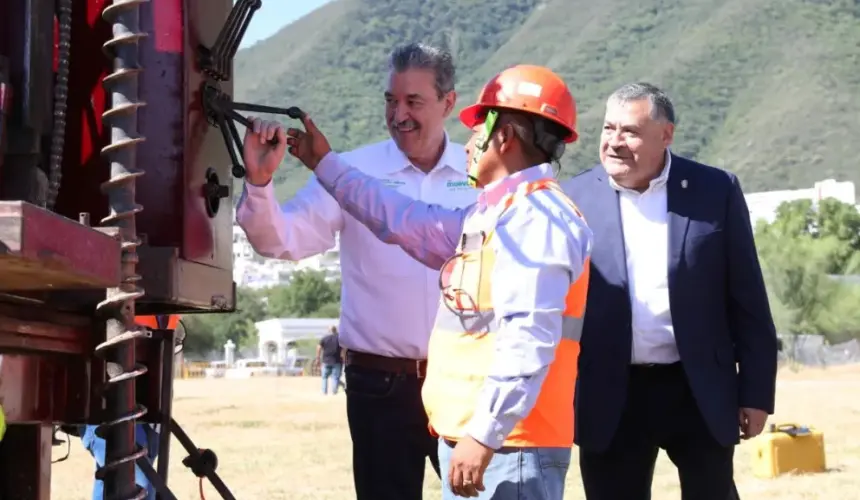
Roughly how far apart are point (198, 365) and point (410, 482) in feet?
235

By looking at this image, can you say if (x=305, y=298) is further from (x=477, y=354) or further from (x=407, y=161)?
(x=477, y=354)

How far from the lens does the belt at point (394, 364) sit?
15.1 feet

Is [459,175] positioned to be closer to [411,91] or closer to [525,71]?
[411,91]

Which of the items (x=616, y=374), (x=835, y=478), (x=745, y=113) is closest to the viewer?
(x=616, y=374)

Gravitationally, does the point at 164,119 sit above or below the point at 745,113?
below

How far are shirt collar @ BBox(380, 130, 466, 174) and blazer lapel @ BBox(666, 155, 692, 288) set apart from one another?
2.42ft

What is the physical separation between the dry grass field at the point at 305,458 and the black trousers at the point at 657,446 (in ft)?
18.1

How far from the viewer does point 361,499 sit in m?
4.61

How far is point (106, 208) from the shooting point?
10.1 ft

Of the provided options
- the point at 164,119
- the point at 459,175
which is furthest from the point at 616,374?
the point at 164,119

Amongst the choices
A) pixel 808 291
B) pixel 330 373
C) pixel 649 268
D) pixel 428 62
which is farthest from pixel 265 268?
pixel 649 268

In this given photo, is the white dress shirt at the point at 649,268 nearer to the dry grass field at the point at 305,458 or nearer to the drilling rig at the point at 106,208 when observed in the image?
the drilling rig at the point at 106,208

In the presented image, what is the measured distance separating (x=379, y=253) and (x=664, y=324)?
986 millimetres

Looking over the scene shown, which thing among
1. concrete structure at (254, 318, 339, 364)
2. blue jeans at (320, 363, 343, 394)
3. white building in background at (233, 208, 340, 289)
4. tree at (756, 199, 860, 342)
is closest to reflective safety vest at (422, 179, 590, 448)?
blue jeans at (320, 363, 343, 394)
